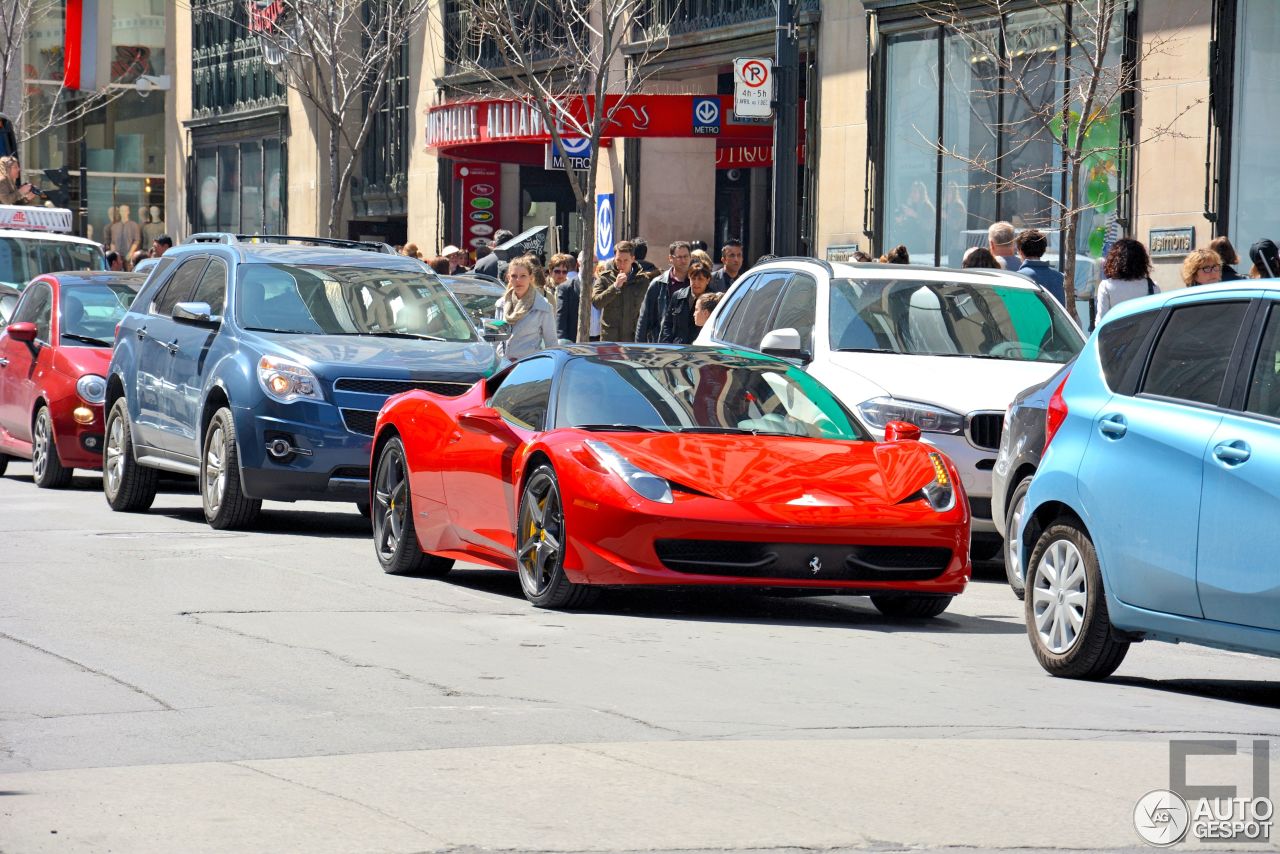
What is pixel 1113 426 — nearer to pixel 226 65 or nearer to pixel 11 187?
pixel 11 187

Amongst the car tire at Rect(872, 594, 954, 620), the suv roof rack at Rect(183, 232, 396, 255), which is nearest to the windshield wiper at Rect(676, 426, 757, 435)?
the car tire at Rect(872, 594, 954, 620)

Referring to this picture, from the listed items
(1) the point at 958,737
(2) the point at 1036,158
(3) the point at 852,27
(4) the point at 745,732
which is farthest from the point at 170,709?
(3) the point at 852,27

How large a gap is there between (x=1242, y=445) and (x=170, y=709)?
12.4ft

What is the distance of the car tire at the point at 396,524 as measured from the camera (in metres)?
12.2

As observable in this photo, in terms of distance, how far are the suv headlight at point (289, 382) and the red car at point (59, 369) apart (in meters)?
3.93

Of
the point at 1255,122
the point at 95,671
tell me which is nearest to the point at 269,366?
the point at 95,671

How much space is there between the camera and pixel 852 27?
27.6m

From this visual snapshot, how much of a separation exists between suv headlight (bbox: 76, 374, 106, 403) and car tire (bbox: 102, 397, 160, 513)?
4.59ft

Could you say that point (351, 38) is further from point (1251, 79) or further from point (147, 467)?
point (147, 467)

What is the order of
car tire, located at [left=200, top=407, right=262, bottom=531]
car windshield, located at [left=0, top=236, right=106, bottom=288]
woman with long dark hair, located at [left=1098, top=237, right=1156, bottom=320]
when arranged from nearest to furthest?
car tire, located at [left=200, top=407, right=262, bottom=531]
woman with long dark hair, located at [left=1098, top=237, right=1156, bottom=320]
car windshield, located at [left=0, top=236, right=106, bottom=288]

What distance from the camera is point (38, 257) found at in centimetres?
2470

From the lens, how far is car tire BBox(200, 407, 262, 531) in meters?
14.3

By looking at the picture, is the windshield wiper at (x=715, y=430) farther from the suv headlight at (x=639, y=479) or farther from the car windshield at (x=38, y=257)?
the car windshield at (x=38, y=257)

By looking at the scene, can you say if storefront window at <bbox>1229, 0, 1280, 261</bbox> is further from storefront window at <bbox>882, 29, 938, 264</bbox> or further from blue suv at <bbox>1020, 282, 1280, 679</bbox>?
blue suv at <bbox>1020, 282, 1280, 679</bbox>
